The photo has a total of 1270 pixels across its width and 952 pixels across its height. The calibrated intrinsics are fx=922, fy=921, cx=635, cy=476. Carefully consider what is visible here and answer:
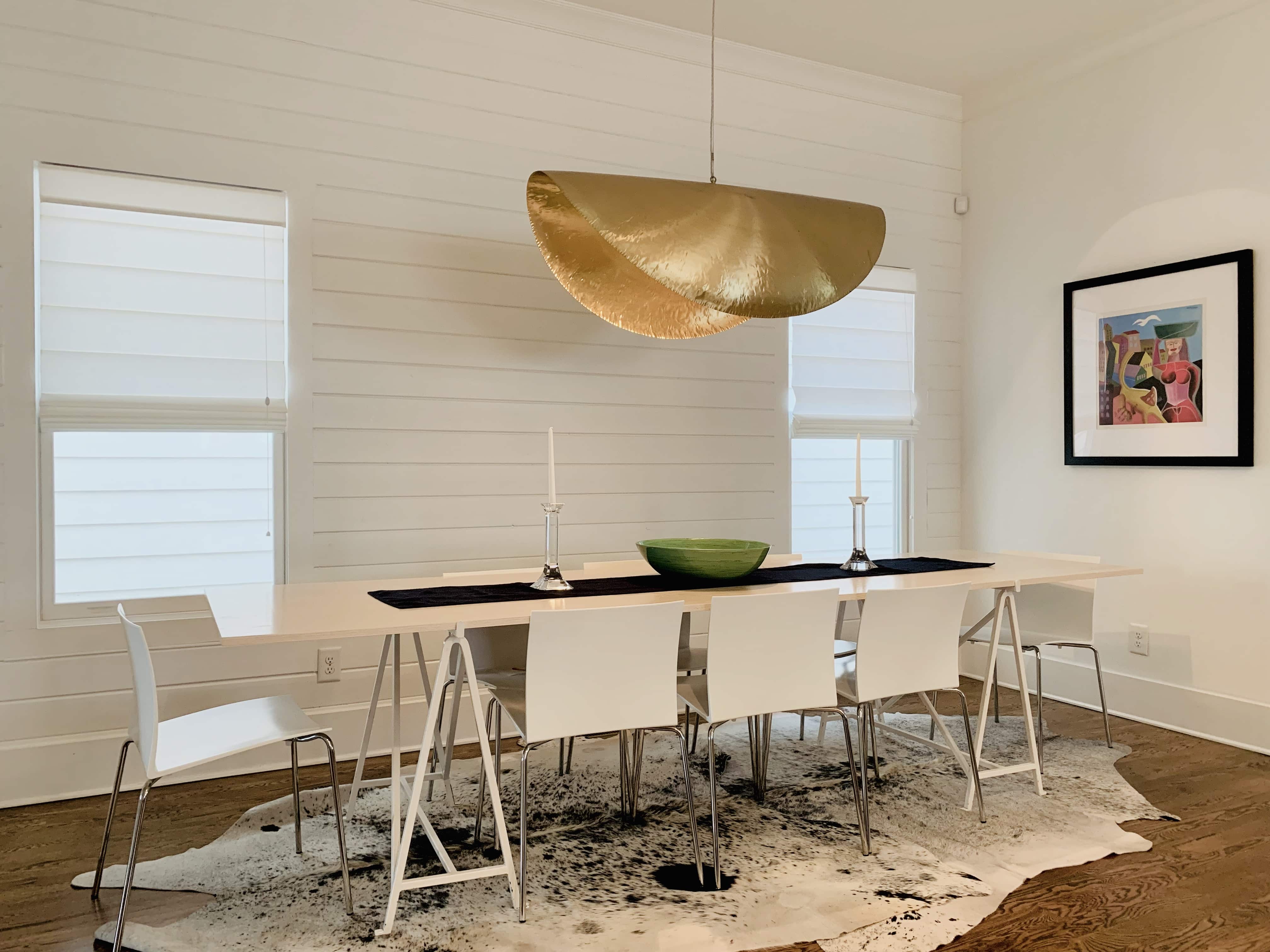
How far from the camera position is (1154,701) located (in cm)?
404

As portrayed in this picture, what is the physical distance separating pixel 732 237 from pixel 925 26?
2431mm

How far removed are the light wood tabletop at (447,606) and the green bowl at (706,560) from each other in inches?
2.2

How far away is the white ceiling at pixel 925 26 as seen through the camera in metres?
3.95

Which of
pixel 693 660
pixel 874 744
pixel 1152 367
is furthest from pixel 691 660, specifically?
pixel 1152 367

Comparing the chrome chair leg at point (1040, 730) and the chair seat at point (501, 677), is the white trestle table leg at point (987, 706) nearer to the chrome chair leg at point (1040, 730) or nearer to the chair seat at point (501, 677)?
the chrome chair leg at point (1040, 730)

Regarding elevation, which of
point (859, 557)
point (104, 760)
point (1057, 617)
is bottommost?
point (104, 760)

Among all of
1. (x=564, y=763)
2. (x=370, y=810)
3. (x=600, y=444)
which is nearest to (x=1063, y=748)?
(x=564, y=763)

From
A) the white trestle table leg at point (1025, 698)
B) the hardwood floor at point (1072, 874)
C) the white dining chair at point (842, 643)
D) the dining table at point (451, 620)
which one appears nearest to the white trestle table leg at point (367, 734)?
the dining table at point (451, 620)

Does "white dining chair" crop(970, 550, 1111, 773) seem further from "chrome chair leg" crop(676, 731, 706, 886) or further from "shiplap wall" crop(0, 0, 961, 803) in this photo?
"chrome chair leg" crop(676, 731, 706, 886)

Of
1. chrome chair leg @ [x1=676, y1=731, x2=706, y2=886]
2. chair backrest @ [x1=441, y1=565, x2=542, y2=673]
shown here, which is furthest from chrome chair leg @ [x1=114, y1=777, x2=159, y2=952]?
chrome chair leg @ [x1=676, y1=731, x2=706, y2=886]

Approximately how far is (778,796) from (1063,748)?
4.38 feet

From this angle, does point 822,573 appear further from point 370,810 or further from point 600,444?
point 370,810

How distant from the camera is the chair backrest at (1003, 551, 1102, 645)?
3.66 metres

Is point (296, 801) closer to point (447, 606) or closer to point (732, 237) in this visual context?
point (447, 606)
